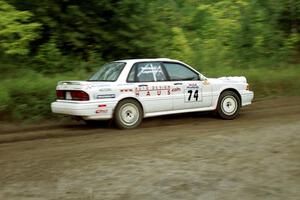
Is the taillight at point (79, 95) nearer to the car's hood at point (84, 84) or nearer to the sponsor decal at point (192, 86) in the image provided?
the car's hood at point (84, 84)

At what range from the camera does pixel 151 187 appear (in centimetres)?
676

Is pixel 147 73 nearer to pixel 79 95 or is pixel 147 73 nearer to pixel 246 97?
pixel 79 95

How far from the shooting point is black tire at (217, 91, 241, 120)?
1348 cm

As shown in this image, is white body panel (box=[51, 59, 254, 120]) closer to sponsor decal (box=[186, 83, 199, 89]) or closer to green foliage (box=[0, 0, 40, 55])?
sponsor decal (box=[186, 83, 199, 89])

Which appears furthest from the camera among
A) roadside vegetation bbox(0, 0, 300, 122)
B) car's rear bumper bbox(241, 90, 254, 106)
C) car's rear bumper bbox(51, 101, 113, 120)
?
roadside vegetation bbox(0, 0, 300, 122)

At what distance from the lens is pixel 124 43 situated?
1875cm

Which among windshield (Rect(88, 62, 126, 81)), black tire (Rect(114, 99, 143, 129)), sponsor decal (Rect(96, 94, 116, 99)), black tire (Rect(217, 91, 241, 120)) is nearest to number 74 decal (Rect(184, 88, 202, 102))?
black tire (Rect(217, 91, 241, 120))

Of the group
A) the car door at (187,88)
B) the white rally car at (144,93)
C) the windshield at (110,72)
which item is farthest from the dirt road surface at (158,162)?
the windshield at (110,72)

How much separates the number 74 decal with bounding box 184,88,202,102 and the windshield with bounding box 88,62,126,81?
166cm

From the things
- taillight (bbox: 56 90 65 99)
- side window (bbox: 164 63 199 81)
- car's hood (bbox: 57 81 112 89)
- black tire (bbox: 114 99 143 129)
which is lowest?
black tire (bbox: 114 99 143 129)

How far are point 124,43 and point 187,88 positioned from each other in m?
6.28

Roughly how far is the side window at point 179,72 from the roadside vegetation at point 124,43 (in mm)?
3109

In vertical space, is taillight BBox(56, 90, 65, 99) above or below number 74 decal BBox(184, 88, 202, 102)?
above

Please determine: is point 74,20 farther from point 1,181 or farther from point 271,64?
point 1,181
